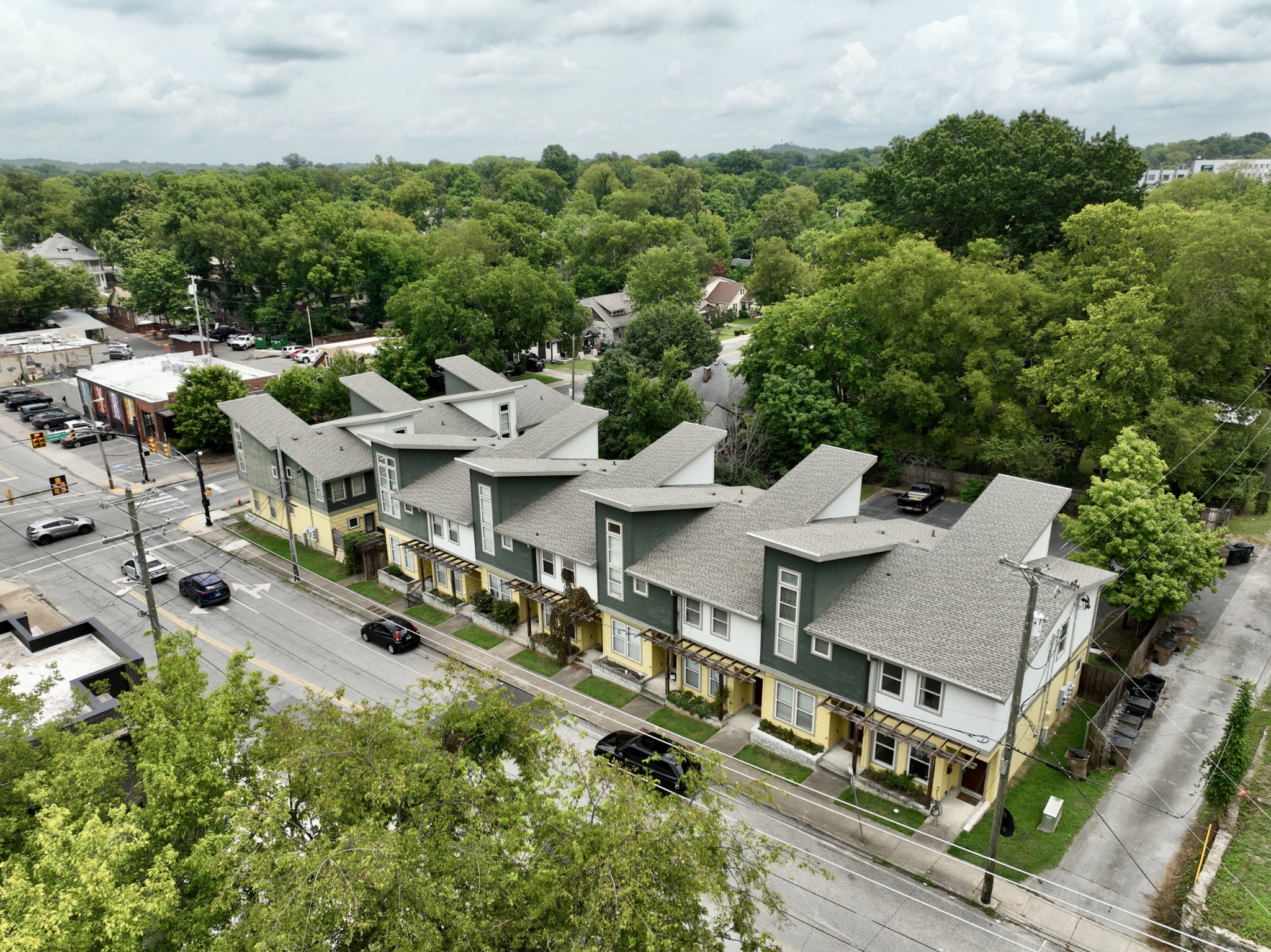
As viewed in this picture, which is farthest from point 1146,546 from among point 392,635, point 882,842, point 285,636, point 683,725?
point 285,636

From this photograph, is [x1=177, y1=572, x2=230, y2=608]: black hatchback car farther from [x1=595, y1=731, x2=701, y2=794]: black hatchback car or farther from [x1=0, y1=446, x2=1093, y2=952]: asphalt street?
[x1=595, y1=731, x2=701, y2=794]: black hatchback car

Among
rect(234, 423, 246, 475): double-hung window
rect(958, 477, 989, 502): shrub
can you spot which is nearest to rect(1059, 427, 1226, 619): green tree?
rect(958, 477, 989, 502): shrub

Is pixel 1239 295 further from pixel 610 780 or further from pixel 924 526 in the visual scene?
pixel 610 780

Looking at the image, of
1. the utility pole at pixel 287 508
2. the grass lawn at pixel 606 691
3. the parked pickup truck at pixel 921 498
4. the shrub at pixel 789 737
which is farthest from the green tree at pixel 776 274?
the shrub at pixel 789 737

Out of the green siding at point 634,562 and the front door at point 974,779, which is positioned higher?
the green siding at point 634,562

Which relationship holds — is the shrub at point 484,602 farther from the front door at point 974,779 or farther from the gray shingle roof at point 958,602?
the front door at point 974,779

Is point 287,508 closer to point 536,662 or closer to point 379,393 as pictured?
point 379,393
